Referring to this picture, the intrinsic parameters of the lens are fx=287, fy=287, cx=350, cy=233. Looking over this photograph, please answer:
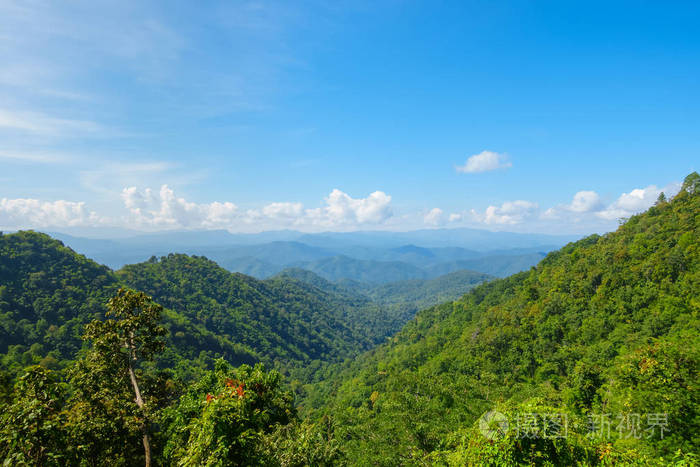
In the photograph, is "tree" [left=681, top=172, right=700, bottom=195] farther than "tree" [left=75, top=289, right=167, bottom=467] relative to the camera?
Yes

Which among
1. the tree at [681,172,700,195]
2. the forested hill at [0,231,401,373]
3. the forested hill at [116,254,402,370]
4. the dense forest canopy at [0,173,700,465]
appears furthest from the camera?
the forested hill at [116,254,402,370]

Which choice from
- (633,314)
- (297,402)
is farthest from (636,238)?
(297,402)

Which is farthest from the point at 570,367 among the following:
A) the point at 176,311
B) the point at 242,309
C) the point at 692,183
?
the point at 242,309

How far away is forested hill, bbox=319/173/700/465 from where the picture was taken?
760 centimetres

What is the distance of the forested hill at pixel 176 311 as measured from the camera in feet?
212

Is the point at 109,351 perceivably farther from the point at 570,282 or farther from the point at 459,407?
the point at 570,282

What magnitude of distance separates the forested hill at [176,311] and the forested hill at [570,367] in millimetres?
46337

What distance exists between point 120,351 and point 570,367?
48.1m

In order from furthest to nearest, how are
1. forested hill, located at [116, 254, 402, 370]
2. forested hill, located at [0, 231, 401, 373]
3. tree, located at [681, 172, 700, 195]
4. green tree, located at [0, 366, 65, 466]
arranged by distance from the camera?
1. forested hill, located at [116, 254, 402, 370]
2. forested hill, located at [0, 231, 401, 373]
3. tree, located at [681, 172, 700, 195]
4. green tree, located at [0, 366, 65, 466]

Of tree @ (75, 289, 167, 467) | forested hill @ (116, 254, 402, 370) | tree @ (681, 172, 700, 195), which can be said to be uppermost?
tree @ (681, 172, 700, 195)

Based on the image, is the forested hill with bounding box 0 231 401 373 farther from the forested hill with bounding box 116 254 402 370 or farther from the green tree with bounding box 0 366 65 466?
the green tree with bounding box 0 366 65 466

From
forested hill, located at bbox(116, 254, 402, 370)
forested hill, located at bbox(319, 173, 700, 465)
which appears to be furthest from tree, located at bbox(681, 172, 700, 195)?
forested hill, located at bbox(116, 254, 402, 370)

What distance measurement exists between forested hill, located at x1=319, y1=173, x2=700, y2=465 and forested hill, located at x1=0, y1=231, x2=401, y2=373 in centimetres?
4634

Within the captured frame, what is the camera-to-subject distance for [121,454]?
10.3 m
